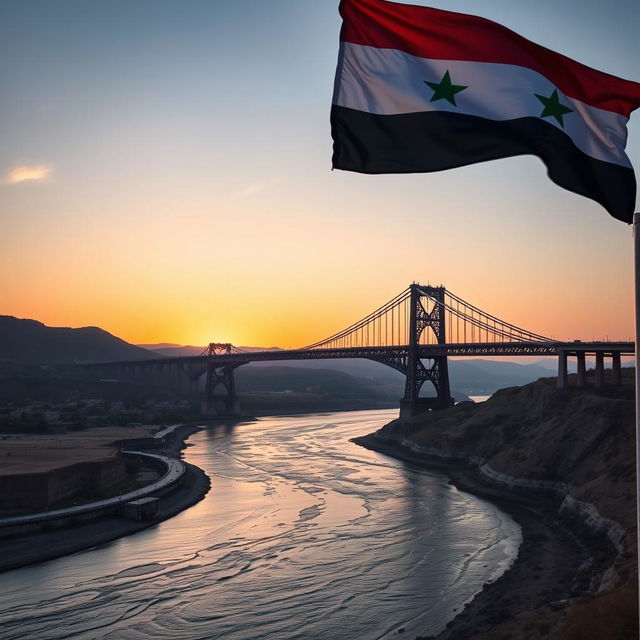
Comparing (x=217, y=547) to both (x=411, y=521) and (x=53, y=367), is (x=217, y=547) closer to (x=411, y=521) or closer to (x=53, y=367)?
(x=411, y=521)

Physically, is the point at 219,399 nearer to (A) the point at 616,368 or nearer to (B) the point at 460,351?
(B) the point at 460,351

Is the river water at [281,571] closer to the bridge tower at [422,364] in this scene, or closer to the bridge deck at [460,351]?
the bridge deck at [460,351]

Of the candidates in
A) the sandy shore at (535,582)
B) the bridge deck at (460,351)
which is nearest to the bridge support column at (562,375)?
the bridge deck at (460,351)

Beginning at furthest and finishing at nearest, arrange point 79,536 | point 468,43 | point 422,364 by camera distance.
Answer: point 422,364 → point 79,536 → point 468,43

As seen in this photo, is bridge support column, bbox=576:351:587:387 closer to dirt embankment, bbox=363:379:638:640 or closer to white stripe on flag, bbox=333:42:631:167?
dirt embankment, bbox=363:379:638:640

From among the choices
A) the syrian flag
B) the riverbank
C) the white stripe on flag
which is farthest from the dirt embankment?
the riverbank

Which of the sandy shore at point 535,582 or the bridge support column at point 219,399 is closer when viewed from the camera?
the sandy shore at point 535,582

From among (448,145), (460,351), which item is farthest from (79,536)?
(460,351)

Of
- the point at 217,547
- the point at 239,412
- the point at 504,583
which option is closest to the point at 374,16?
the point at 504,583
